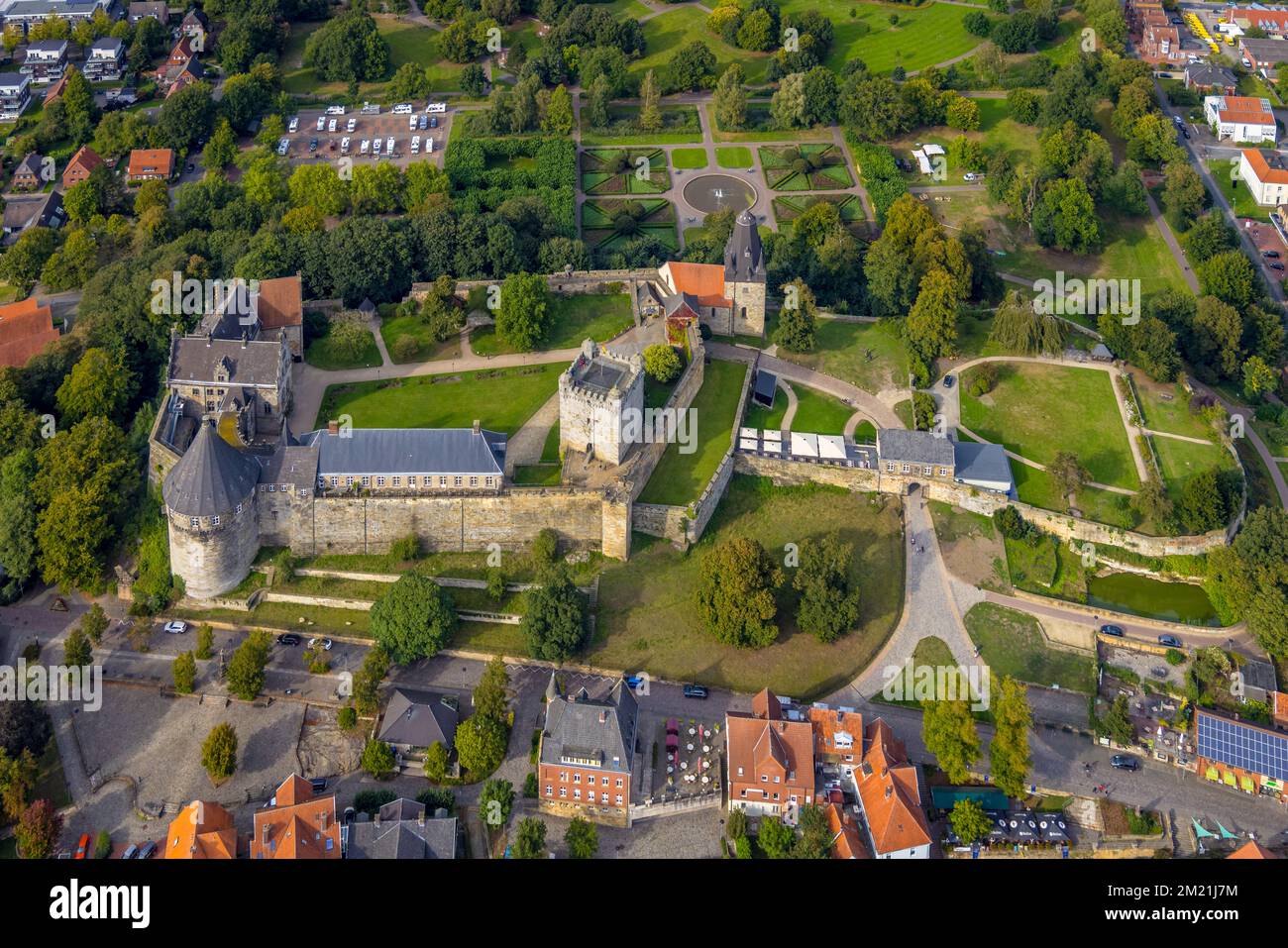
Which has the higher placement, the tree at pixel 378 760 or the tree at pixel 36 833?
the tree at pixel 378 760

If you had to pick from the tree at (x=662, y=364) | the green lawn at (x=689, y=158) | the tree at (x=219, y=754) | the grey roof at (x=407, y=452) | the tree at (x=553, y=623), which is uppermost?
the tree at (x=662, y=364)

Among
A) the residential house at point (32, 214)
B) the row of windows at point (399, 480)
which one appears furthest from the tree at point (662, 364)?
the residential house at point (32, 214)

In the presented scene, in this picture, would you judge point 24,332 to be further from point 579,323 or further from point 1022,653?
point 1022,653

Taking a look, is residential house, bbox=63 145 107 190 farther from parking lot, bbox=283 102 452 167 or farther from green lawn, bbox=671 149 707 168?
green lawn, bbox=671 149 707 168

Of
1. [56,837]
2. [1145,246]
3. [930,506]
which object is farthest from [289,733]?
Result: [1145,246]

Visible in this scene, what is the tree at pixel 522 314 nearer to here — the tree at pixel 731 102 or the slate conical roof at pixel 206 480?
the slate conical roof at pixel 206 480

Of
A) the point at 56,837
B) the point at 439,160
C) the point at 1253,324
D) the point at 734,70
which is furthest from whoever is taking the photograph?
the point at 734,70

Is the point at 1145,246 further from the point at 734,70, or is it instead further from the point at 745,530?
the point at 745,530

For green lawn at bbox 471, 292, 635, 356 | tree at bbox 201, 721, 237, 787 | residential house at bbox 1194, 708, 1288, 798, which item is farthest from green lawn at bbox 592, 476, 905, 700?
tree at bbox 201, 721, 237, 787
